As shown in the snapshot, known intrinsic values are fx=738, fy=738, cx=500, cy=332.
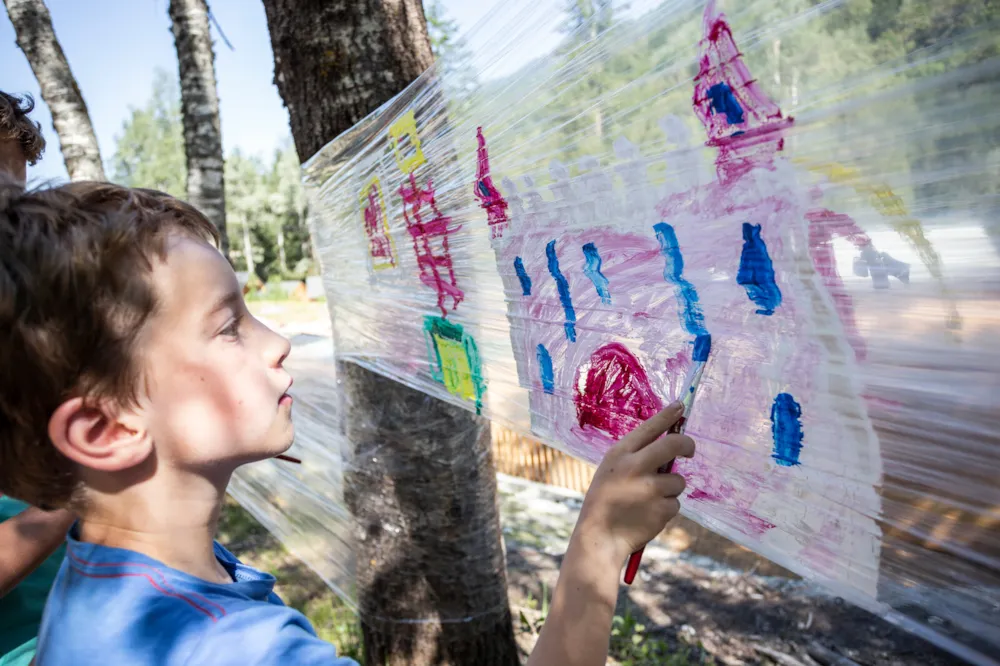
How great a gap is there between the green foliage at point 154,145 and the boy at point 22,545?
37003mm

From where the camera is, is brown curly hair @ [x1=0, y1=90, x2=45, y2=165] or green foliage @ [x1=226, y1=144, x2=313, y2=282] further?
green foliage @ [x1=226, y1=144, x2=313, y2=282]

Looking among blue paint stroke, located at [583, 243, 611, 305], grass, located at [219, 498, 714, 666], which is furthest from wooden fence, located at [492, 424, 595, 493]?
blue paint stroke, located at [583, 243, 611, 305]

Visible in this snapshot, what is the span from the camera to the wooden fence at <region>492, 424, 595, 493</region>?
6551 mm

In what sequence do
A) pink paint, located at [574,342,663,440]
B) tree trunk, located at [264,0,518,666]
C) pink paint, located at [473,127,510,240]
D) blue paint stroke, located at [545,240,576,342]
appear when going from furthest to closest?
tree trunk, located at [264,0,518,666] → pink paint, located at [473,127,510,240] → blue paint stroke, located at [545,240,576,342] → pink paint, located at [574,342,663,440]

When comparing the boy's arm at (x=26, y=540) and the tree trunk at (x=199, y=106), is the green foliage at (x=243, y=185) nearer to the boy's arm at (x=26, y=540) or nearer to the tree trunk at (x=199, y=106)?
the tree trunk at (x=199, y=106)

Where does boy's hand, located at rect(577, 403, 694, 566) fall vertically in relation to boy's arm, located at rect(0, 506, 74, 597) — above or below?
above

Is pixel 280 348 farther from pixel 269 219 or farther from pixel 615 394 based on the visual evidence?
pixel 269 219

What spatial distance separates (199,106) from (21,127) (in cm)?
325

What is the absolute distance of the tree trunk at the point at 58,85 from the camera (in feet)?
15.2

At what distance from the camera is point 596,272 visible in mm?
1150

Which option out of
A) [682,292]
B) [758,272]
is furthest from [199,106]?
[758,272]

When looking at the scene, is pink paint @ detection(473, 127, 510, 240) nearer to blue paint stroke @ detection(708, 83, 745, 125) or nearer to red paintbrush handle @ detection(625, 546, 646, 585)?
blue paint stroke @ detection(708, 83, 745, 125)

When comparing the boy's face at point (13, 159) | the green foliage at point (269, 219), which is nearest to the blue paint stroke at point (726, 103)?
the boy's face at point (13, 159)

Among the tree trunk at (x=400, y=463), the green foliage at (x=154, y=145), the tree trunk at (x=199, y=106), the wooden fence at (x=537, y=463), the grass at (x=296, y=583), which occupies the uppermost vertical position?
the green foliage at (x=154, y=145)
